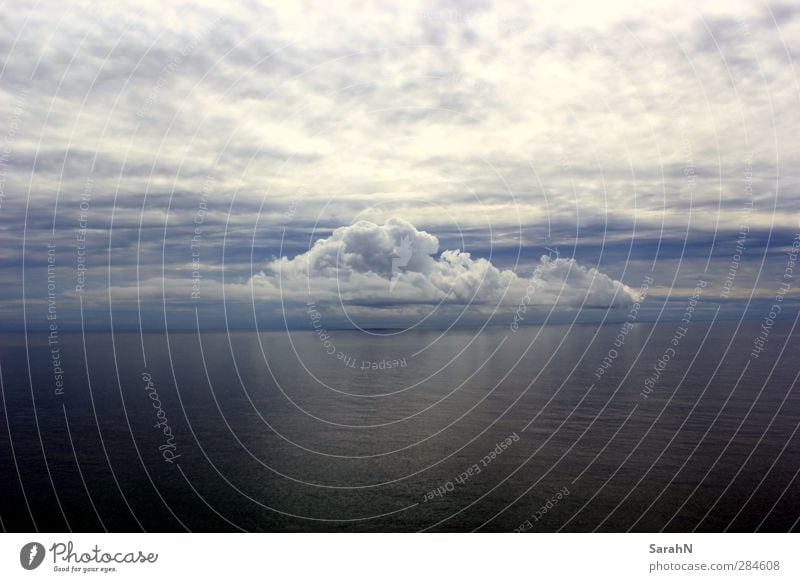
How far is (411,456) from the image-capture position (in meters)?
61.9

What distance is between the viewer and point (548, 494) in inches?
1951

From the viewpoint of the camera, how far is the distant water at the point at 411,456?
46.4 metres

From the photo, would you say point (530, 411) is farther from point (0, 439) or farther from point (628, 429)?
point (0, 439)

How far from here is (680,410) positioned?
83000 millimetres

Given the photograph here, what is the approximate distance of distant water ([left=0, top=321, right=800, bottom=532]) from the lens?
46.4 m

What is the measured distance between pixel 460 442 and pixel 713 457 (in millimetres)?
24347

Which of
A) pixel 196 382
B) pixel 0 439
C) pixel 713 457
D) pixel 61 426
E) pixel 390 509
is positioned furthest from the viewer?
pixel 196 382

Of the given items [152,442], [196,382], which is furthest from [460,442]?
[196,382]
